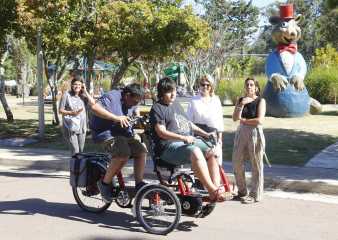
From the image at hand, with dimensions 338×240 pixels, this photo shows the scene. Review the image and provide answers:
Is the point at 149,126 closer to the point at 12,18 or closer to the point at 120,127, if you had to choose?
the point at 120,127

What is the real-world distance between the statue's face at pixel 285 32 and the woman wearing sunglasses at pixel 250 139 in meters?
11.9

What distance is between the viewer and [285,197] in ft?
26.0

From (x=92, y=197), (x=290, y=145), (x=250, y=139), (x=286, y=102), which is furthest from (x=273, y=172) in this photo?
(x=286, y=102)

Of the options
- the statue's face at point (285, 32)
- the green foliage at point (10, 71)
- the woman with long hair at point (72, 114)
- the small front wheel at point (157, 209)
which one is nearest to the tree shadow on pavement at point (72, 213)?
the small front wheel at point (157, 209)

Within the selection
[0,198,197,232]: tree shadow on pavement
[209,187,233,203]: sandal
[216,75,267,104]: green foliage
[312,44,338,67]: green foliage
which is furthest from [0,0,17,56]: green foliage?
[312,44,338,67]: green foliage

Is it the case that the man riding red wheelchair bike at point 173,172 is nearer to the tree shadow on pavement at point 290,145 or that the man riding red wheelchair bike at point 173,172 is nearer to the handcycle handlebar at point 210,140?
the handcycle handlebar at point 210,140

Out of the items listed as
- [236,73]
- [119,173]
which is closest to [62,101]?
[119,173]

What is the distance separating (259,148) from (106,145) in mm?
2160

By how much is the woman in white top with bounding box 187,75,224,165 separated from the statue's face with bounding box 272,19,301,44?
12.1m

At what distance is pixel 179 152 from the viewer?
575 centimetres

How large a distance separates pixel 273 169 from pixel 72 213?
3981 millimetres

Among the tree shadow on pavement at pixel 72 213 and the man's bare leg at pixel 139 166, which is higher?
the man's bare leg at pixel 139 166

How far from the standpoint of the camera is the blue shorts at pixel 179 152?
5.71 meters

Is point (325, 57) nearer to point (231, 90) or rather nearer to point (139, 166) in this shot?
point (231, 90)
